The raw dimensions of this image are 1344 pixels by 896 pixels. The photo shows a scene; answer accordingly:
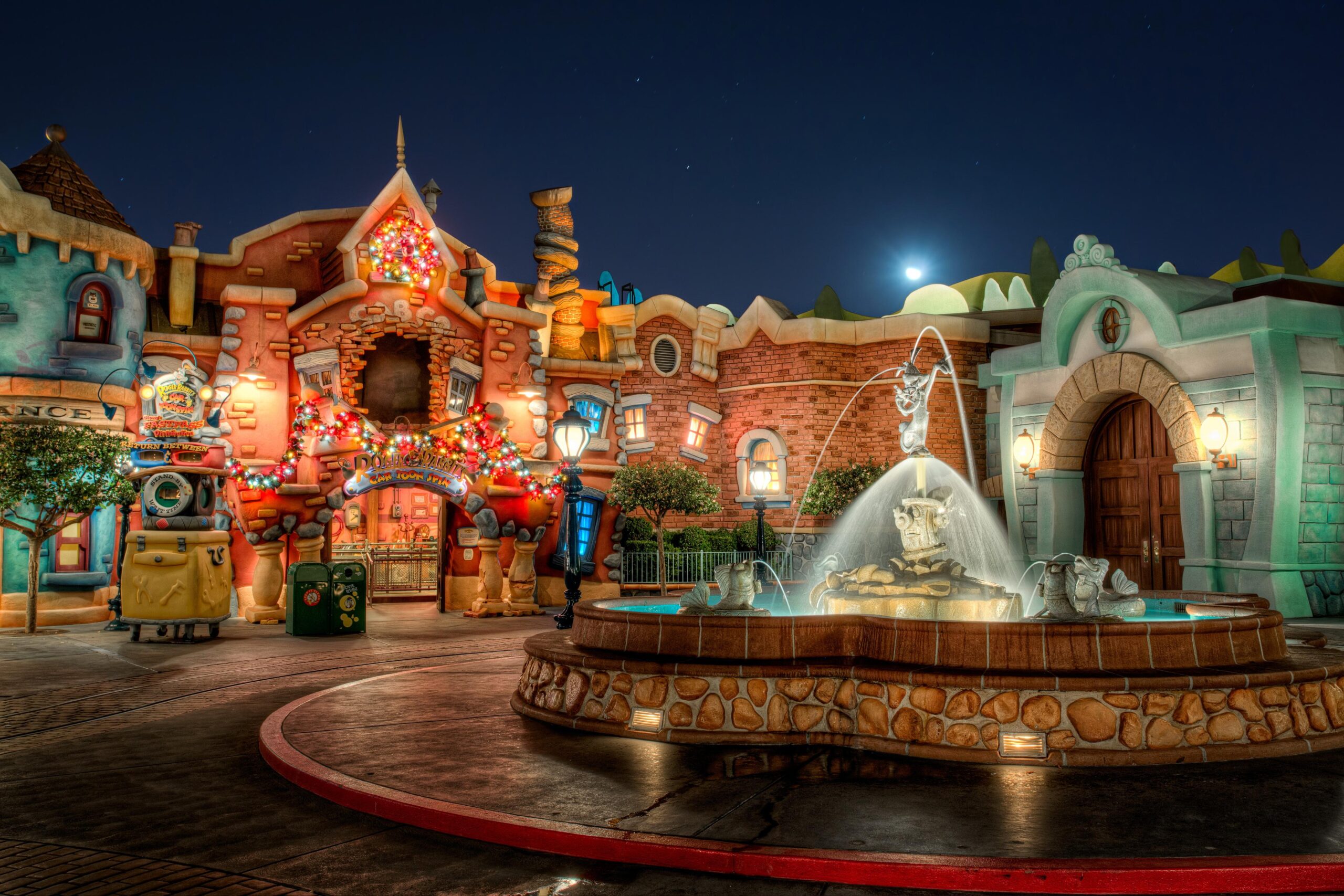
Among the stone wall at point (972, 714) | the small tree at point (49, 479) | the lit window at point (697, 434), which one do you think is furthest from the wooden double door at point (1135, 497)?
the small tree at point (49, 479)

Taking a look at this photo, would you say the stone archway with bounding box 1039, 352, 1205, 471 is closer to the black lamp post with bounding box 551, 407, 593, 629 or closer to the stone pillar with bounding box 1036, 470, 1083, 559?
the stone pillar with bounding box 1036, 470, 1083, 559

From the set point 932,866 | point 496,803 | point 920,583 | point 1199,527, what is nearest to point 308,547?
point 920,583

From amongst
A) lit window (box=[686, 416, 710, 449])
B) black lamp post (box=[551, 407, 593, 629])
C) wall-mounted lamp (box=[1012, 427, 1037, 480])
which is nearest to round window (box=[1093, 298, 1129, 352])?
wall-mounted lamp (box=[1012, 427, 1037, 480])

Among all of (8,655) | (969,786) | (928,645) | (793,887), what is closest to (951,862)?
(793,887)

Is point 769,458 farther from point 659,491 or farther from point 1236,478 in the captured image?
point 1236,478

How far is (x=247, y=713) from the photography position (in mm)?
9250

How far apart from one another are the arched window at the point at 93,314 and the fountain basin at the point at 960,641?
15356mm

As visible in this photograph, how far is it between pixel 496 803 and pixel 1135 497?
51.6ft

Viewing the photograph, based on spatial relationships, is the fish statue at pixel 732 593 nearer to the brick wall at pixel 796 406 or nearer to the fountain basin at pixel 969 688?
the fountain basin at pixel 969 688

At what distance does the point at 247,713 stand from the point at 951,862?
7233 millimetres

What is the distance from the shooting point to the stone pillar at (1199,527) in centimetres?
1559

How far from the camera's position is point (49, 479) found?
1620cm

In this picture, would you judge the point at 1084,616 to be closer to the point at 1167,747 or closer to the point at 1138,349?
the point at 1167,747

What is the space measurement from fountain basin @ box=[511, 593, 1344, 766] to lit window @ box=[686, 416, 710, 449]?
17.3m
